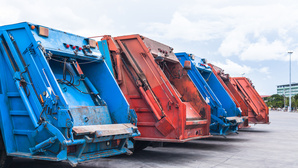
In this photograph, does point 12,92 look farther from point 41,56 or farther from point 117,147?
point 117,147

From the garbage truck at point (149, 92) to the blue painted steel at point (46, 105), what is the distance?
1.24 meters

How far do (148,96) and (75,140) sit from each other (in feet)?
9.74

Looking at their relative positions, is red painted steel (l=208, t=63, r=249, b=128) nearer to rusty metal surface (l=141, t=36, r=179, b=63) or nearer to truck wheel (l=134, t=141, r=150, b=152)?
rusty metal surface (l=141, t=36, r=179, b=63)

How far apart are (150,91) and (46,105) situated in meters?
3.07

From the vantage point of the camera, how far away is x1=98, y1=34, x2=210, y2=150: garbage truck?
292 inches

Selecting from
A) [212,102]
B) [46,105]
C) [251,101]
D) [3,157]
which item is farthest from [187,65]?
[251,101]

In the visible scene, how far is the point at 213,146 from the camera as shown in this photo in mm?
10406

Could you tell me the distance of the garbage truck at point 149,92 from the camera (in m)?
7.42

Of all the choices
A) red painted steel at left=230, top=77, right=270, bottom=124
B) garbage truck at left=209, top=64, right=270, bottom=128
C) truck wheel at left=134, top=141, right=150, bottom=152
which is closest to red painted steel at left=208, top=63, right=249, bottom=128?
garbage truck at left=209, top=64, right=270, bottom=128

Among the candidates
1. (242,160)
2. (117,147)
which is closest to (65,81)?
(117,147)

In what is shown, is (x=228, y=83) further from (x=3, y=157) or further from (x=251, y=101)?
(x=3, y=157)

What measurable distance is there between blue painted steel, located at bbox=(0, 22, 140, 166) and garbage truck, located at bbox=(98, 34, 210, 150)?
4.08 feet

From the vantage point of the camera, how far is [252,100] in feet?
52.3

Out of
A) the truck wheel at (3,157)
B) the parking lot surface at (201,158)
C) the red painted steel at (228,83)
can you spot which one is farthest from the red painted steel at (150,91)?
the red painted steel at (228,83)
